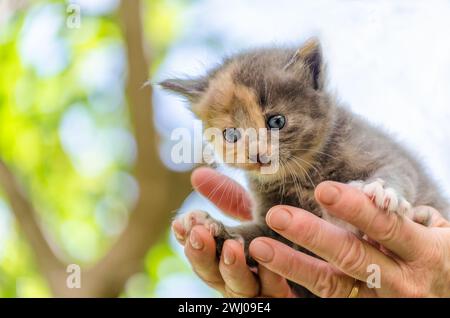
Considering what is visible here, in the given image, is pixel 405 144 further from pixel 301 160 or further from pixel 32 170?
pixel 32 170

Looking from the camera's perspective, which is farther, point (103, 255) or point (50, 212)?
point (50, 212)

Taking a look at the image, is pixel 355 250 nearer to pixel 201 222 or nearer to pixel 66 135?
pixel 201 222

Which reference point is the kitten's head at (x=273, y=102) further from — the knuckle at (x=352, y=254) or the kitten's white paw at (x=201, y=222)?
the knuckle at (x=352, y=254)

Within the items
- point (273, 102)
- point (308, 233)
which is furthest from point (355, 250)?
point (273, 102)

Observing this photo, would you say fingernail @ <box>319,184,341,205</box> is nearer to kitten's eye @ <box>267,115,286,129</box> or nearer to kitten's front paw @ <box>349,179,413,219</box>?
kitten's front paw @ <box>349,179,413,219</box>

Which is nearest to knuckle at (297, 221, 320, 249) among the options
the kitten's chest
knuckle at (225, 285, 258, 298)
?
the kitten's chest
